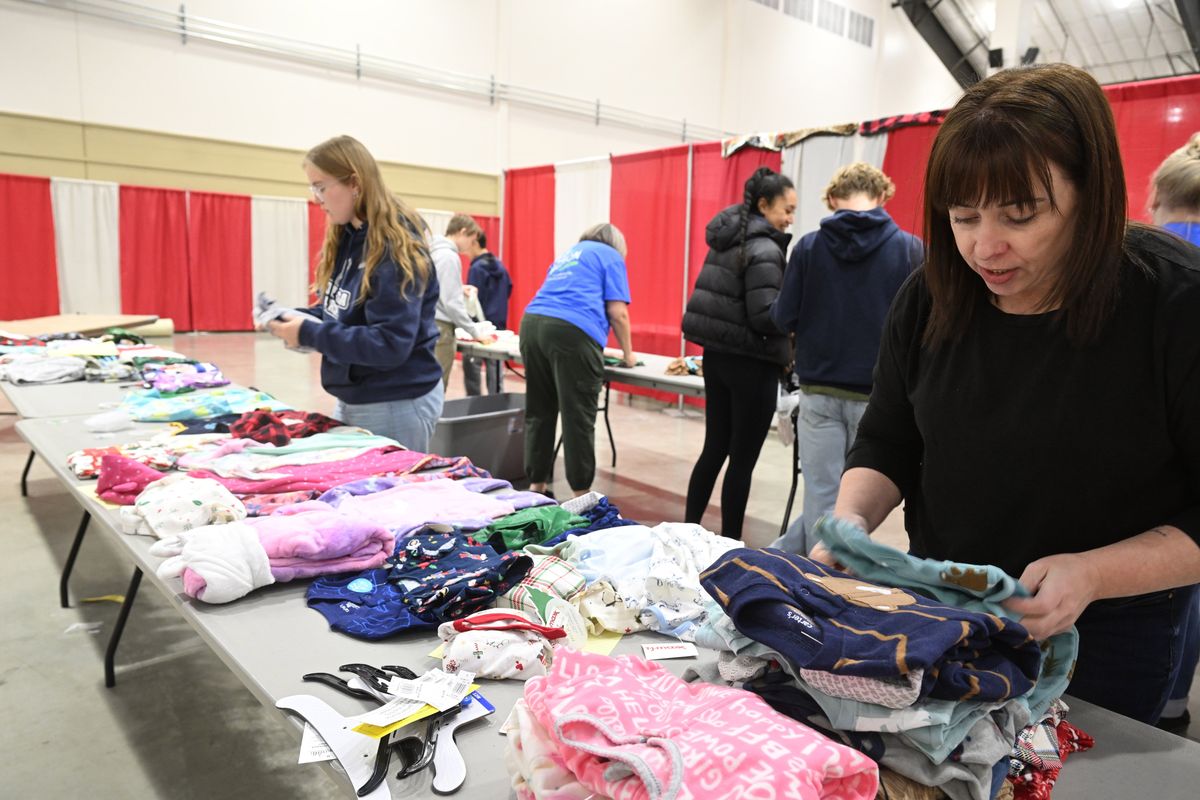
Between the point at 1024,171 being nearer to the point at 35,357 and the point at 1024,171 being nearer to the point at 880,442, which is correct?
the point at 880,442

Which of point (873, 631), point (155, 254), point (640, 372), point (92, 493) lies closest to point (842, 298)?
point (640, 372)

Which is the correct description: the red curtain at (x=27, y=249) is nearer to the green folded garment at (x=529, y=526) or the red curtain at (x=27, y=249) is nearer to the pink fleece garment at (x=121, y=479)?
the pink fleece garment at (x=121, y=479)

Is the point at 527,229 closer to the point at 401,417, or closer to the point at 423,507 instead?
the point at 401,417

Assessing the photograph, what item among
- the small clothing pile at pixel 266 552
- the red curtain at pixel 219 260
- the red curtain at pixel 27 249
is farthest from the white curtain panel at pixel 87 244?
the small clothing pile at pixel 266 552

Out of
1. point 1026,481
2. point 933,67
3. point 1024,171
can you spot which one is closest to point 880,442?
point 1026,481

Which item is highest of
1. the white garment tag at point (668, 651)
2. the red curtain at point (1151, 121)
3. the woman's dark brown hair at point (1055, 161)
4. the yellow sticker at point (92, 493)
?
the red curtain at point (1151, 121)

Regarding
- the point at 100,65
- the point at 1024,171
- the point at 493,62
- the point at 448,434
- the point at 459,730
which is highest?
the point at 493,62

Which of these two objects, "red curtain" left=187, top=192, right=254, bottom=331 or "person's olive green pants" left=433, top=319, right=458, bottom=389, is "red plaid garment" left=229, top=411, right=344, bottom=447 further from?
"red curtain" left=187, top=192, right=254, bottom=331

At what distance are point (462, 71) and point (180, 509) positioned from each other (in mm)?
10964

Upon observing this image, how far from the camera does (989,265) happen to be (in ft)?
3.12

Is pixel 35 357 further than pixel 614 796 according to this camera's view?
Yes

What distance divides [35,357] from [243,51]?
7.87 meters

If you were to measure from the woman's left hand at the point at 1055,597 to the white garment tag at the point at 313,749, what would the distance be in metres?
0.83

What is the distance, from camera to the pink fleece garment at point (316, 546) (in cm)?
148
